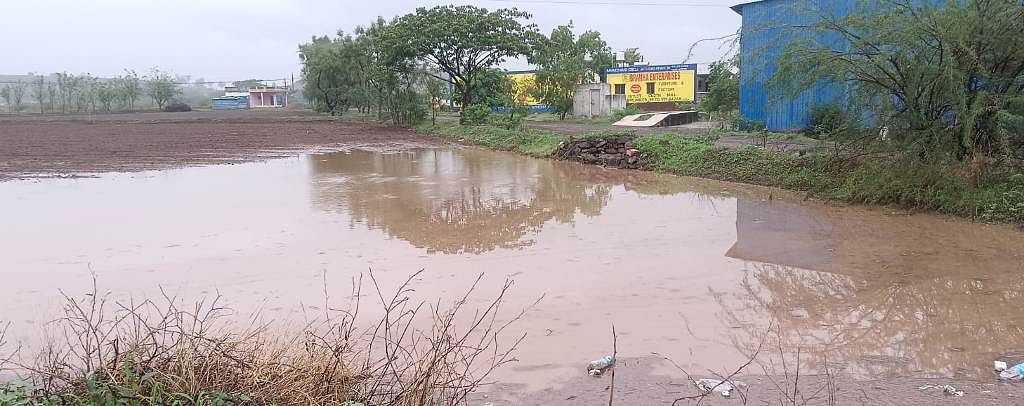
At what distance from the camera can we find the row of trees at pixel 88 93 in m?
67.0

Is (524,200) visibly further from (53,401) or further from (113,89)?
(113,89)

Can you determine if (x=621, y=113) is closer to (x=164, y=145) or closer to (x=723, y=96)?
(x=723, y=96)

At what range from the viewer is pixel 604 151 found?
18016mm

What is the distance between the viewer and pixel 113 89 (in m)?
69.8

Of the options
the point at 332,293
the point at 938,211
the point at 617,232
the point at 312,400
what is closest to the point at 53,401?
the point at 312,400

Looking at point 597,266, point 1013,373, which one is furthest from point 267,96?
point 1013,373

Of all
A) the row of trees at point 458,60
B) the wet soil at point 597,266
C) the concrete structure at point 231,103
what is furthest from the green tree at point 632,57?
the concrete structure at point 231,103

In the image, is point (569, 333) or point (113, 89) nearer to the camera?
point (569, 333)

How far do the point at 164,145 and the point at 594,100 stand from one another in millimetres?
19945

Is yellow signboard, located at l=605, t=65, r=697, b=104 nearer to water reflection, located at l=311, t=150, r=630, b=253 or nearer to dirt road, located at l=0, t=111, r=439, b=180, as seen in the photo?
dirt road, located at l=0, t=111, r=439, b=180

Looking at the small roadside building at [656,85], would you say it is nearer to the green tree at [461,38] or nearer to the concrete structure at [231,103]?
the green tree at [461,38]

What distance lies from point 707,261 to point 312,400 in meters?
5.33

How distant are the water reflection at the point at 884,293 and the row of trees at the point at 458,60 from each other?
2200 cm

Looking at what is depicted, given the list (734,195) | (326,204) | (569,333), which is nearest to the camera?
(569,333)
